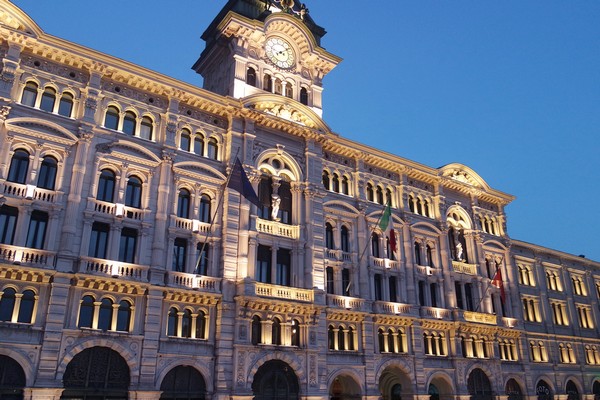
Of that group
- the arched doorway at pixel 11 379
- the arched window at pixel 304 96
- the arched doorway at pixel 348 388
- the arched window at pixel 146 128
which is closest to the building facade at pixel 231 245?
the arched doorway at pixel 11 379

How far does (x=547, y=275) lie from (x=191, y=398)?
41.2 metres

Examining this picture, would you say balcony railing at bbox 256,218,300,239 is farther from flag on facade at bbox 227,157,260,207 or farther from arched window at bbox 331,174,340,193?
arched window at bbox 331,174,340,193

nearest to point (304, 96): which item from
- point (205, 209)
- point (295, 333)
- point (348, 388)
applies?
point (205, 209)

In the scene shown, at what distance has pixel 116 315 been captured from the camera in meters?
29.1

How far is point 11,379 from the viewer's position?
25.9m

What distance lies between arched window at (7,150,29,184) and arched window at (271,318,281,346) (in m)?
17.2

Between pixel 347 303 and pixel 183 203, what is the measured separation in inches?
540

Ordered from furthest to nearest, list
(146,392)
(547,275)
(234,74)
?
1. (547,275)
2. (234,74)
3. (146,392)

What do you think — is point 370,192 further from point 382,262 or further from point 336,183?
point 382,262

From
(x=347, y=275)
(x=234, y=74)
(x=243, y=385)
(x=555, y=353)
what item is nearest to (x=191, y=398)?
(x=243, y=385)

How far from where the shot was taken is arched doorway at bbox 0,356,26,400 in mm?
25547

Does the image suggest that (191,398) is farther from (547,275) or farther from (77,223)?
(547,275)

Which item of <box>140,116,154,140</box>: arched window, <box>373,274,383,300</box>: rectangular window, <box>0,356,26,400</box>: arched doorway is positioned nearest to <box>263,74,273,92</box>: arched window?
<box>140,116,154,140</box>: arched window

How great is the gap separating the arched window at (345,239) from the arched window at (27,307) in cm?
2179
